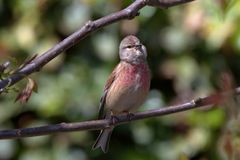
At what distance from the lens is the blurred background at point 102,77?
15.8ft

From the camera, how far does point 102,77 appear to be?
4906 mm

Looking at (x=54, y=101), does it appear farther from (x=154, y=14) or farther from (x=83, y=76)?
(x=154, y=14)

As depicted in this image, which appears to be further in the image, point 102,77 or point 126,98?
point 102,77

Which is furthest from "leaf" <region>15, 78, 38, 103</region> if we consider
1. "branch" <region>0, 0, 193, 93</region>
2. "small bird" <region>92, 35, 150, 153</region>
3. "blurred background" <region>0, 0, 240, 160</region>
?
"blurred background" <region>0, 0, 240, 160</region>

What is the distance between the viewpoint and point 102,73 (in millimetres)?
4922

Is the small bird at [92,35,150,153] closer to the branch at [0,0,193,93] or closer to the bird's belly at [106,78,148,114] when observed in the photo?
the bird's belly at [106,78,148,114]

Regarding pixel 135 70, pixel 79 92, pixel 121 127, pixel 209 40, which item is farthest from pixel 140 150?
pixel 135 70

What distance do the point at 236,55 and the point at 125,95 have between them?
144 cm

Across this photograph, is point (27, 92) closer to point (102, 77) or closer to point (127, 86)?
point (127, 86)

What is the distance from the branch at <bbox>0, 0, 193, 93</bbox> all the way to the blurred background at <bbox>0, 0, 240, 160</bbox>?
2.84 meters

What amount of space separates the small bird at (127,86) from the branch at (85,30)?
65.9 inches

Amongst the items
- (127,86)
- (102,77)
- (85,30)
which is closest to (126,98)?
(127,86)

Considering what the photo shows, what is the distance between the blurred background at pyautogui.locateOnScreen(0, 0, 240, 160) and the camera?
Answer: 4.83 m

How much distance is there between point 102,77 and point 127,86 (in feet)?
3.83
